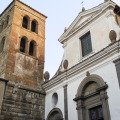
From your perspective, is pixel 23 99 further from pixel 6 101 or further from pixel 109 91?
pixel 109 91

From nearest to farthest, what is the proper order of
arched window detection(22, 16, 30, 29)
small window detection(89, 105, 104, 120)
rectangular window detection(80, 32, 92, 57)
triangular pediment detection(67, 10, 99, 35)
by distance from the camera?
1. small window detection(89, 105, 104, 120)
2. rectangular window detection(80, 32, 92, 57)
3. triangular pediment detection(67, 10, 99, 35)
4. arched window detection(22, 16, 30, 29)

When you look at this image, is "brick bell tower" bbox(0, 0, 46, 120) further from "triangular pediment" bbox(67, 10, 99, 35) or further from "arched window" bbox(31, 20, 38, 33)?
"triangular pediment" bbox(67, 10, 99, 35)

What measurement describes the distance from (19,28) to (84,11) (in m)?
5.07

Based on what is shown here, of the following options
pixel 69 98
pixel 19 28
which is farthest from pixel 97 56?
pixel 19 28

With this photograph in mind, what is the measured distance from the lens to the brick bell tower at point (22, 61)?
1405 centimetres

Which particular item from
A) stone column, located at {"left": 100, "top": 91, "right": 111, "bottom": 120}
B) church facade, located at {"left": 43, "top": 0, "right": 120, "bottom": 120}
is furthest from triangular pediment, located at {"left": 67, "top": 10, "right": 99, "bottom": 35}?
stone column, located at {"left": 100, "top": 91, "right": 111, "bottom": 120}

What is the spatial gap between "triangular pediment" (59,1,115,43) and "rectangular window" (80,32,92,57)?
82 centimetres

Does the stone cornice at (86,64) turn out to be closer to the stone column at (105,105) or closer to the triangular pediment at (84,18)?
the stone column at (105,105)

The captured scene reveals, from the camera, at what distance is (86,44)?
47.6ft

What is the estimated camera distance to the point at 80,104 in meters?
12.5

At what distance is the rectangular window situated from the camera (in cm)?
1411

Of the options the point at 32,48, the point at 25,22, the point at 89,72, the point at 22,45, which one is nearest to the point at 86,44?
the point at 89,72

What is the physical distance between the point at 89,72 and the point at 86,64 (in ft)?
1.68

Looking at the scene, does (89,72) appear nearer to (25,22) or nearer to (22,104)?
(22,104)
